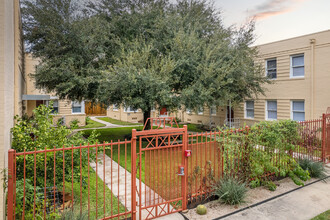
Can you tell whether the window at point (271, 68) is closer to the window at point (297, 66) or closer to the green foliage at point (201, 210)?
the window at point (297, 66)

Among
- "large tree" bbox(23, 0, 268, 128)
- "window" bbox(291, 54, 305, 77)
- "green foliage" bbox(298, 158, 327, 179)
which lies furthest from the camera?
"window" bbox(291, 54, 305, 77)

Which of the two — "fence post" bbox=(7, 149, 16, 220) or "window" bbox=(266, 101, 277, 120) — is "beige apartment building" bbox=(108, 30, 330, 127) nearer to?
"window" bbox=(266, 101, 277, 120)

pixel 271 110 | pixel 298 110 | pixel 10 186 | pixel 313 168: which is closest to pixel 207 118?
pixel 271 110

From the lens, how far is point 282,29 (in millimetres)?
14320

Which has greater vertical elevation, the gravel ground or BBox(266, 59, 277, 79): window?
BBox(266, 59, 277, 79): window

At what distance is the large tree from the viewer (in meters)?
8.74

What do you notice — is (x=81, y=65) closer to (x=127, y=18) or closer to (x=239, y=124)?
(x=127, y=18)

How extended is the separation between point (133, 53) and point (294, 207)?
24.4 ft

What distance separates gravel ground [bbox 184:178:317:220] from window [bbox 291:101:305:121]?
7679 mm

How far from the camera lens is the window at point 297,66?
502 inches

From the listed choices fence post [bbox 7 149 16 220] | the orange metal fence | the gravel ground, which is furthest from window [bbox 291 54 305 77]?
fence post [bbox 7 149 16 220]

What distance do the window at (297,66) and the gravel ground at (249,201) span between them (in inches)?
335

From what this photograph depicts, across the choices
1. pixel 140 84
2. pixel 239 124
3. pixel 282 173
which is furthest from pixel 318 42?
pixel 140 84

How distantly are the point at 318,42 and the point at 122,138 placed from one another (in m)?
12.3
